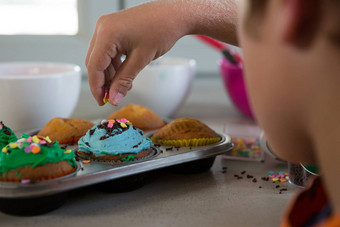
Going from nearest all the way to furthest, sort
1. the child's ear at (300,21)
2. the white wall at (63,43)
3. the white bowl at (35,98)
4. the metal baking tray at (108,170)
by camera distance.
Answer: the child's ear at (300,21) → the metal baking tray at (108,170) → the white bowl at (35,98) → the white wall at (63,43)

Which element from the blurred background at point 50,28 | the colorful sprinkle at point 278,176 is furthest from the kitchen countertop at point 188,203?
the blurred background at point 50,28

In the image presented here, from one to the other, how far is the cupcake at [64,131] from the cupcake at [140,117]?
0.39 ft

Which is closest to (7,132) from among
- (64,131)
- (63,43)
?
(64,131)

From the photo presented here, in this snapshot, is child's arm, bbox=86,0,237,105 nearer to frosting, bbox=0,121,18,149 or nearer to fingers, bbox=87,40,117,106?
fingers, bbox=87,40,117,106

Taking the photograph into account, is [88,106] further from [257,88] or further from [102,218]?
[257,88]

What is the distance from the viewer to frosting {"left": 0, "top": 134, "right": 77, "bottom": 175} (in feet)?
2.00

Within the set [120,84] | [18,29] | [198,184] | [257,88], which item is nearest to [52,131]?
[120,84]

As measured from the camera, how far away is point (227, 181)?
761 millimetres

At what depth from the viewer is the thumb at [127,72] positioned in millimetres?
699

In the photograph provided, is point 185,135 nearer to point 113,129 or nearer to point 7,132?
point 113,129

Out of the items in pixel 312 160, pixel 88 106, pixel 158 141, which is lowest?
pixel 88 106

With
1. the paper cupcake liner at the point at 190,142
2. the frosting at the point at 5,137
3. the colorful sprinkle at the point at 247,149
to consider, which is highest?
the frosting at the point at 5,137

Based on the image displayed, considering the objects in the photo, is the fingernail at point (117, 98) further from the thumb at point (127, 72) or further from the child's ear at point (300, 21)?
the child's ear at point (300, 21)

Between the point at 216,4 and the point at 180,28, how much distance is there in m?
0.10
